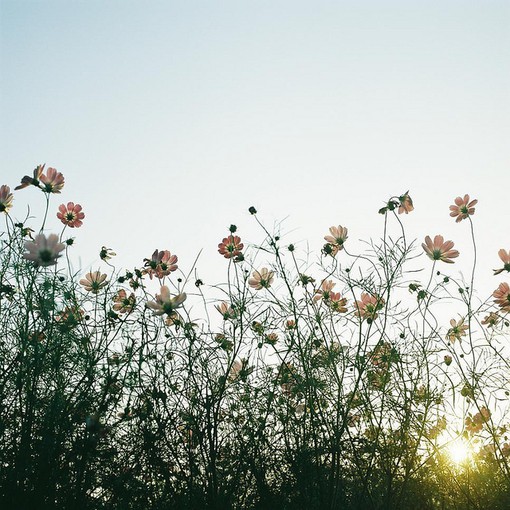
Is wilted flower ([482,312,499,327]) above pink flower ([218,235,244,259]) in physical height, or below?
below

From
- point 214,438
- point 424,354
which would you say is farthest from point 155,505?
point 424,354

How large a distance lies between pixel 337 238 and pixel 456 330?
941 millimetres

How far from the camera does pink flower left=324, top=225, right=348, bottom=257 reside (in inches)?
103

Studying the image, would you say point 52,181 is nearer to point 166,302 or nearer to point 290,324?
point 166,302

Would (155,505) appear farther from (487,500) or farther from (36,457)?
(487,500)

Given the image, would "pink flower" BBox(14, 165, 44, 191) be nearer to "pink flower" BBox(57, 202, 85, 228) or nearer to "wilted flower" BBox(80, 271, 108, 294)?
"pink flower" BBox(57, 202, 85, 228)

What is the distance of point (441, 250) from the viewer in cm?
262

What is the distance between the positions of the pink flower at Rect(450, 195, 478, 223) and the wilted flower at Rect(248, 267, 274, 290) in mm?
1187

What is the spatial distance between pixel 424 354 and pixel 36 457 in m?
1.78

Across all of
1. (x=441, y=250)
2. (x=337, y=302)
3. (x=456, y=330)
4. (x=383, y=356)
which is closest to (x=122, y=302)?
(x=337, y=302)

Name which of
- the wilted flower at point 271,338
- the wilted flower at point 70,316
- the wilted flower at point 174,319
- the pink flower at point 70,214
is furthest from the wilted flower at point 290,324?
the pink flower at point 70,214

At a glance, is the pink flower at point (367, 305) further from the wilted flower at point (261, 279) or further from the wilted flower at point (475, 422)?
the wilted flower at point (475, 422)

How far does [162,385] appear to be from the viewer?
2293 millimetres

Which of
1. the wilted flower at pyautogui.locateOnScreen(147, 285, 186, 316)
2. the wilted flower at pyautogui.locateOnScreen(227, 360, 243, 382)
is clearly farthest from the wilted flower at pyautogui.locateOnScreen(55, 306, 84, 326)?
the wilted flower at pyautogui.locateOnScreen(227, 360, 243, 382)
